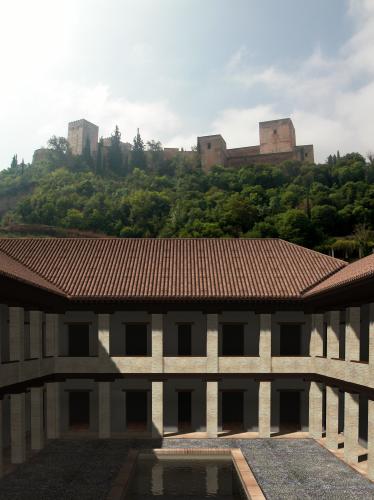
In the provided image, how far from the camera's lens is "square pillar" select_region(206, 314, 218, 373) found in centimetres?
2514

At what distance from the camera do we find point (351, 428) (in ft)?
67.9

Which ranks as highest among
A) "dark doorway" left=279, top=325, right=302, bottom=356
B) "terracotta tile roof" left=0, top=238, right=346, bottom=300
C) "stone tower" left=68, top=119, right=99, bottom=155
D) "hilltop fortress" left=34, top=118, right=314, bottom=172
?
"stone tower" left=68, top=119, right=99, bottom=155

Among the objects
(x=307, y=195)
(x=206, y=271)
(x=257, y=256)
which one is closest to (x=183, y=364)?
(x=206, y=271)

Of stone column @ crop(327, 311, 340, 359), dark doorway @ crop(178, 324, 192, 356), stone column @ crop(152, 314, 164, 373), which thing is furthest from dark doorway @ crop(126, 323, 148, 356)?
stone column @ crop(327, 311, 340, 359)

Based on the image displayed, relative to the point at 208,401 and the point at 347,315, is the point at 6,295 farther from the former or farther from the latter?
the point at 347,315

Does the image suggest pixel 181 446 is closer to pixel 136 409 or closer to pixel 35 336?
pixel 136 409

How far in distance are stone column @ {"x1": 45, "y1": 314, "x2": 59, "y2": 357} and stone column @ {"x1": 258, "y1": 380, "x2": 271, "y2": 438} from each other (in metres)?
10.7

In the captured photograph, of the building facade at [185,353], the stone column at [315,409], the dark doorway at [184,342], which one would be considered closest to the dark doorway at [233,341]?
the building facade at [185,353]

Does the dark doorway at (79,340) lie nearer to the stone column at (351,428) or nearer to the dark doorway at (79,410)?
the dark doorway at (79,410)

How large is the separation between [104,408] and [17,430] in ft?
17.6

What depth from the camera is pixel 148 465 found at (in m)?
21.0

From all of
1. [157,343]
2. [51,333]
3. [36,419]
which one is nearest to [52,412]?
[36,419]

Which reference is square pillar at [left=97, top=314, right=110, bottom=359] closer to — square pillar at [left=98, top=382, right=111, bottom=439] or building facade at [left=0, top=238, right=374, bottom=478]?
building facade at [left=0, top=238, right=374, bottom=478]

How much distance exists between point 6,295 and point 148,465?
9.31 metres
